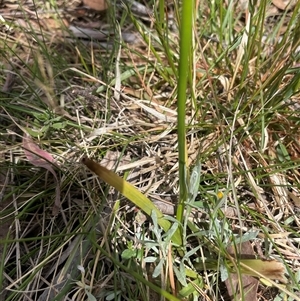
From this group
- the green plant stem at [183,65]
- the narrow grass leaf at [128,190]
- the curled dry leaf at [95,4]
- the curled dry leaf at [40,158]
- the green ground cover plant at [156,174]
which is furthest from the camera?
the curled dry leaf at [95,4]

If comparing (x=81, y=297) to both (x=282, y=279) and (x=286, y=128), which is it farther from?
(x=286, y=128)

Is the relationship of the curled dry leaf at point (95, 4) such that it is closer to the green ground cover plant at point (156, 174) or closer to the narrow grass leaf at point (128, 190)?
the green ground cover plant at point (156, 174)

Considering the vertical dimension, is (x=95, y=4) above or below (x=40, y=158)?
above

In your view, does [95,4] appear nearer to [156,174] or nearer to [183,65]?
[156,174]

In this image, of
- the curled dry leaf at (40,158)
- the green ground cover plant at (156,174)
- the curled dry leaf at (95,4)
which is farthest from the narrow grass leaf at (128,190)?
the curled dry leaf at (95,4)

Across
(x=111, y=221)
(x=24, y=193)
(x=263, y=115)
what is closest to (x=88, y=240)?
(x=111, y=221)

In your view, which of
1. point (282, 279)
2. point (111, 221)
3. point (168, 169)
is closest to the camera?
point (282, 279)

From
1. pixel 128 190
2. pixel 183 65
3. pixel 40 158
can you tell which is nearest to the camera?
pixel 183 65

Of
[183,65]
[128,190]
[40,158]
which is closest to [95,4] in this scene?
[40,158]
